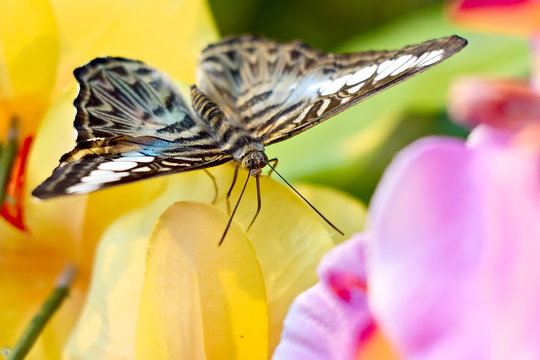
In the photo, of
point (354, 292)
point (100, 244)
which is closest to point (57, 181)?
point (100, 244)

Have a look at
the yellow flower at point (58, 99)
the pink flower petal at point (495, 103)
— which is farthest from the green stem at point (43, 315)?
the pink flower petal at point (495, 103)

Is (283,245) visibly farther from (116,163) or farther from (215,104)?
(215,104)

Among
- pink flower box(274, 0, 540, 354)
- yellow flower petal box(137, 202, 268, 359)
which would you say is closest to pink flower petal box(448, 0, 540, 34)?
pink flower box(274, 0, 540, 354)

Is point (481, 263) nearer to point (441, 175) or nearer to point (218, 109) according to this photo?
point (441, 175)

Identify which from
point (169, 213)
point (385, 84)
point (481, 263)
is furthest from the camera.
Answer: point (385, 84)

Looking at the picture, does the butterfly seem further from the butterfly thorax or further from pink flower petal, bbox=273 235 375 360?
pink flower petal, bbox=273 235 375 360

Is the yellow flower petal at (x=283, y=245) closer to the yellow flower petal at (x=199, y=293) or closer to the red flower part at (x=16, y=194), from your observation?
the yellow flower petal at (x=199, y=293)

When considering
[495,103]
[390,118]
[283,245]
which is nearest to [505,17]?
[495,103]
